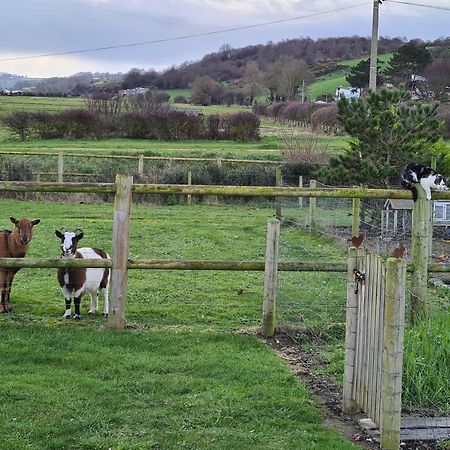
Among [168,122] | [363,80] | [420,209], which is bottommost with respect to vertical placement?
[420,209]

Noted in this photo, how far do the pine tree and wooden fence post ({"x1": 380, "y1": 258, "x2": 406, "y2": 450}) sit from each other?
42.9 ft

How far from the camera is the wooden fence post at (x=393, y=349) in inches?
178

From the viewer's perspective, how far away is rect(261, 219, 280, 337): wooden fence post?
709cm

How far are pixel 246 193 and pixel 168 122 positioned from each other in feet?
115

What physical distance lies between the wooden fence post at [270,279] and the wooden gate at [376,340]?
5.81 feet

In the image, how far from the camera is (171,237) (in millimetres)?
16375

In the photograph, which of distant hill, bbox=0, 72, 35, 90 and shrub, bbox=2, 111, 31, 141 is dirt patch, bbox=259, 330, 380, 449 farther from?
distant hill, bbox=0, 72, 35, 90

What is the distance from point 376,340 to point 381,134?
45.3 feet

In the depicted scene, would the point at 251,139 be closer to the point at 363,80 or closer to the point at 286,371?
the point at 363,80

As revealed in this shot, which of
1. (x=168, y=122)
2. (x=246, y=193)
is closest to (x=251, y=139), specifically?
(x=168, y=122)

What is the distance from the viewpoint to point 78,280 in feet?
27.2

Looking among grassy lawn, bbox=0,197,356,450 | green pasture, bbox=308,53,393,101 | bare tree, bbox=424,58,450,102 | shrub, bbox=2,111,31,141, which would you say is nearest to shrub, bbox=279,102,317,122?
bare tree, bbox=424,58,450,102

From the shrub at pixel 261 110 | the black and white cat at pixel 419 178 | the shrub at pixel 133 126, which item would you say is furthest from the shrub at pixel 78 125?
the black and white cat at pixel 419 178

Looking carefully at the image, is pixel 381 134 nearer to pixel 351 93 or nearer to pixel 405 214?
pixel 405 214
